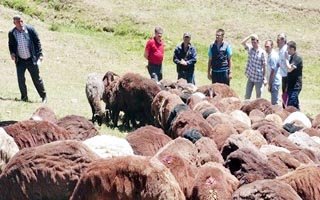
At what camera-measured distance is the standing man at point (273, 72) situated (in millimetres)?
18094

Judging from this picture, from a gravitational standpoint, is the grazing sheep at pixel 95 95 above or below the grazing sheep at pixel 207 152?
below

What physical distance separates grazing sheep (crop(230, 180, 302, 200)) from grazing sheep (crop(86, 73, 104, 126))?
7760 mm

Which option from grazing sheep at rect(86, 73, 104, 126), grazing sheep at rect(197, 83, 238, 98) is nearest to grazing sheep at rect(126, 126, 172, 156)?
grazing sheep at rect(86, 73, 104, 126)

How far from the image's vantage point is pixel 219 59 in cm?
1883

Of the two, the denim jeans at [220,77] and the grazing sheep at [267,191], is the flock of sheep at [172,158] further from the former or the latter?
the denim jeans at [220,77]

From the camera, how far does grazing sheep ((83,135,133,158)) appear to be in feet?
31.0

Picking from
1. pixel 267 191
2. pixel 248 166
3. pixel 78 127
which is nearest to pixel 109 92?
pixel 78 127

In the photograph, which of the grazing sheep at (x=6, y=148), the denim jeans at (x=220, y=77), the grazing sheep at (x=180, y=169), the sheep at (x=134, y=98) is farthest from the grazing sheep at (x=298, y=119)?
the grazing sheep at (x=6, y=148)

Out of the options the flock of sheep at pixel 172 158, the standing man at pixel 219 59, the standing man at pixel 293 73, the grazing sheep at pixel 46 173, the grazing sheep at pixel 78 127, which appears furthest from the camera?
the standing man at pixel 219 59

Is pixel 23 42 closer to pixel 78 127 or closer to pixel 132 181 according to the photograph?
pixel 78 127

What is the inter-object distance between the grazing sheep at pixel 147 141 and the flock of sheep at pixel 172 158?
1 cm

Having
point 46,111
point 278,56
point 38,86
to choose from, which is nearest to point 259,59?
point 278,56

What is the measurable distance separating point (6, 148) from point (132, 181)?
2581 mm

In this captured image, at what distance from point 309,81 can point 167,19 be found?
9.28 m
